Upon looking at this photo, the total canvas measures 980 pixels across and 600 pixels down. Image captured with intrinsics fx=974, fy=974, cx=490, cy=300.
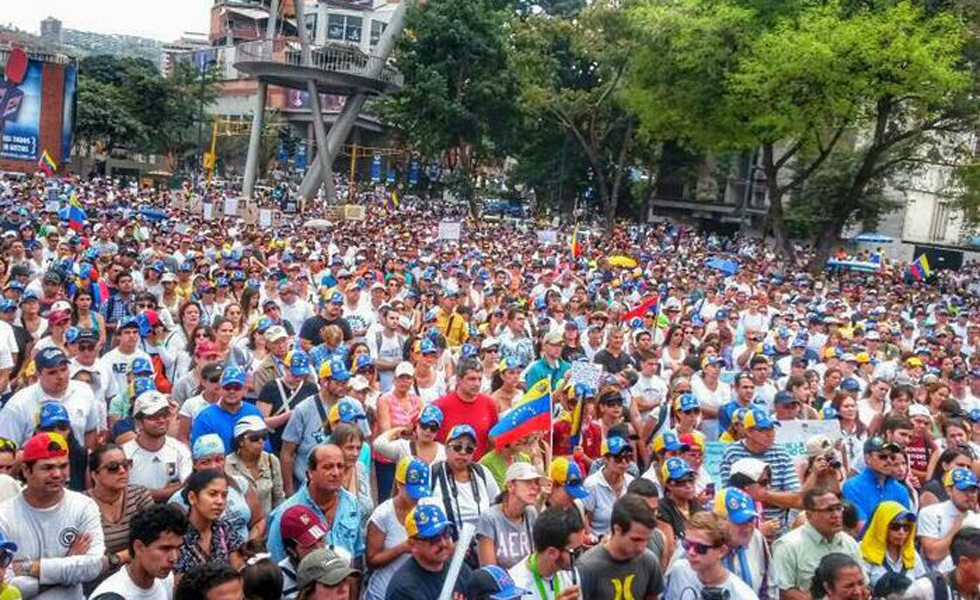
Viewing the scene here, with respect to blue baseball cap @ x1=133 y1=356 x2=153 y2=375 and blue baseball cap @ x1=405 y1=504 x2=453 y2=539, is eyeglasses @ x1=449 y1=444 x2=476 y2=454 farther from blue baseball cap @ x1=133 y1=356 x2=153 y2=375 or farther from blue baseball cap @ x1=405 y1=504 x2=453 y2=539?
blue baseball cap @ x1=133 y1=356 x2=153 y2=375

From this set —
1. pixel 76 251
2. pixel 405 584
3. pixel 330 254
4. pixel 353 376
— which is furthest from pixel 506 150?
pixel 405 584

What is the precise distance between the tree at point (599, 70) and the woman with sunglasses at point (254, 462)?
35.6 m

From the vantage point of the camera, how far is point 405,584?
14.3 feet

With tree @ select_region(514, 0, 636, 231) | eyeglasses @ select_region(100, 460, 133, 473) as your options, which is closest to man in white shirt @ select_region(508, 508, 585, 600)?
eyeglasses @ select_region(100, 460, 133, 473)

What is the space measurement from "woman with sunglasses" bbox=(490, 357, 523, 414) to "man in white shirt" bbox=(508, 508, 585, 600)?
292 cm

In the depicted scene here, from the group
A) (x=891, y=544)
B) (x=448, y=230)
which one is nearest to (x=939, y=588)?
(x=891, y=544)

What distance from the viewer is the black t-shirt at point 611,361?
9812 mm

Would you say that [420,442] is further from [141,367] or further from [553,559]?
[141,367]

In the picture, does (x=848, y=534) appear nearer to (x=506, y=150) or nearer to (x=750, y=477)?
(x=750, y=477)

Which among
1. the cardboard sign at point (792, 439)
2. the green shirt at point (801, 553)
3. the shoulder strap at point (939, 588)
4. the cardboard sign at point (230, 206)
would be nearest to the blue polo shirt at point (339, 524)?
the green shirt at point (801, 553)

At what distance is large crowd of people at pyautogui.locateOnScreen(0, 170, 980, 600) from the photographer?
14.6ft

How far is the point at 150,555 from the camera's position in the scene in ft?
13.4

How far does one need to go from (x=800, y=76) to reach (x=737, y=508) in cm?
2781

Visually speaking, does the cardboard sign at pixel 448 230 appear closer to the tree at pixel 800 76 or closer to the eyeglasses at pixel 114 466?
the tree at pixel 800 76
